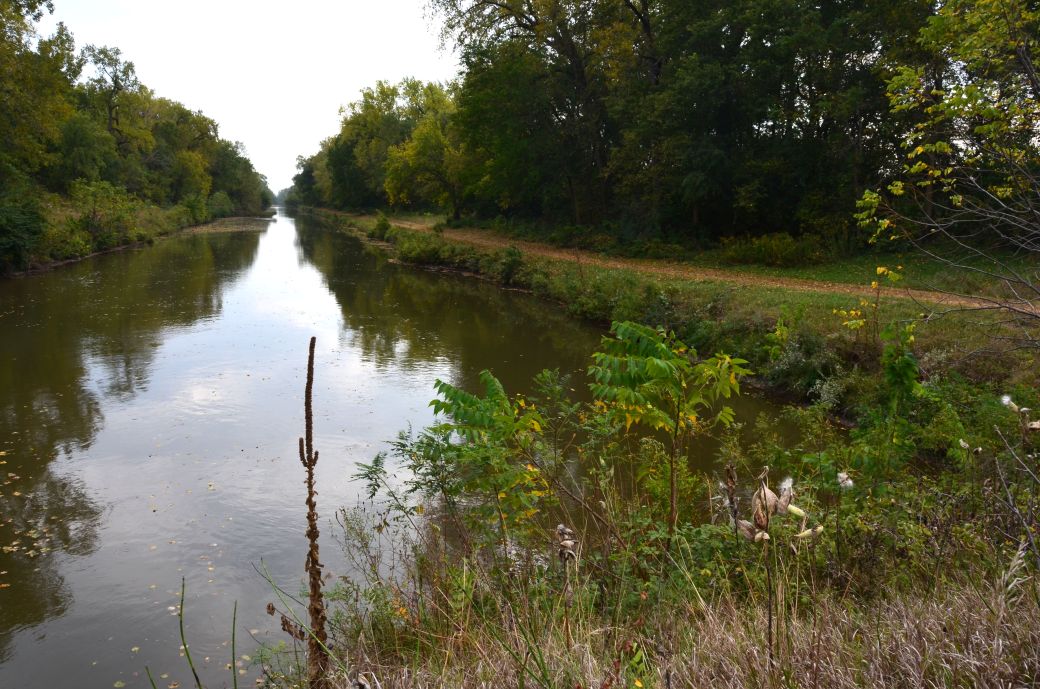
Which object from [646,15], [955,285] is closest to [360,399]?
[955,285]

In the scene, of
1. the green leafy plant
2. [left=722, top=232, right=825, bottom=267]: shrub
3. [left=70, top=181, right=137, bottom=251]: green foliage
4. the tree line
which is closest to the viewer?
the green leafy plant

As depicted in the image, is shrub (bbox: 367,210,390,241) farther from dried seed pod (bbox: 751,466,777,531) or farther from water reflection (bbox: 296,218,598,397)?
dried seed pod (bbox: 751,466,777,531)

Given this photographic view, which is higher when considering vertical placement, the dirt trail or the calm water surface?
the dirt trail

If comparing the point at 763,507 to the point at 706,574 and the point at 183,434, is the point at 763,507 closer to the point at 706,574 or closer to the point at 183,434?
the point at 706,574

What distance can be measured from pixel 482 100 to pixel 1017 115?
29.6m

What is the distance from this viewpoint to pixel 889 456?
474 cm

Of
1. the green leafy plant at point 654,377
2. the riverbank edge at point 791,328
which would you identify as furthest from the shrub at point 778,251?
the green leafy plant at point 654,377

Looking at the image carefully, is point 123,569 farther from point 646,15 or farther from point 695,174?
point 646,15

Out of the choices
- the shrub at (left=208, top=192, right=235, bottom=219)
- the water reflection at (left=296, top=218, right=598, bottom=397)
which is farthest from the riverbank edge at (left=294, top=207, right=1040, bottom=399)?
the shrub at (left=208, top=192, right=235, bottom=219)

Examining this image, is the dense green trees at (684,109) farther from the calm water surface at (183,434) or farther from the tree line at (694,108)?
the calm water surface at (183,434)

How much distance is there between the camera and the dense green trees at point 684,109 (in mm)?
19922

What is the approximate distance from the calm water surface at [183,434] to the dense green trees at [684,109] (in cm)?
769

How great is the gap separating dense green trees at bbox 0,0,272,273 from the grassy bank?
2487cm

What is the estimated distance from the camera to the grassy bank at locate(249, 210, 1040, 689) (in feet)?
8.00
